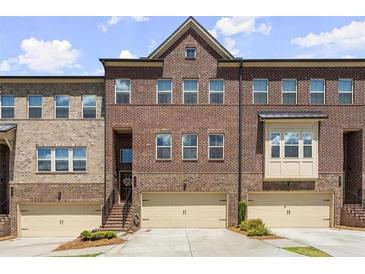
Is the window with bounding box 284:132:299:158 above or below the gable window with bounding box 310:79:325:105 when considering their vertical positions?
below

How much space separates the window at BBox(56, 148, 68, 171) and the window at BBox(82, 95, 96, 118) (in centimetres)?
253

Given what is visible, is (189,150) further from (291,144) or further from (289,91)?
(289,91)

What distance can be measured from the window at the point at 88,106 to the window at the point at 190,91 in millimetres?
5843

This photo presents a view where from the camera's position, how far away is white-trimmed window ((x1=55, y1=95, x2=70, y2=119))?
22453 mm

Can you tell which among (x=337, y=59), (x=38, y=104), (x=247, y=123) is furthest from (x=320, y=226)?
(x=38, y=104)

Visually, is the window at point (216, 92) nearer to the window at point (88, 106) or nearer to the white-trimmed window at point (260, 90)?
the white-trimmed window at point (260, 90)

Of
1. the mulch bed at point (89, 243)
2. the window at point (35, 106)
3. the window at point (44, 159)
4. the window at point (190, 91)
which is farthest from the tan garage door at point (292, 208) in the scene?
Result: the window at point (35, 106)

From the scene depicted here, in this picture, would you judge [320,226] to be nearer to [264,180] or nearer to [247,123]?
[264,180]

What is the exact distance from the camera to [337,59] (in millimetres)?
21625

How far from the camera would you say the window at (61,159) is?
864 inches

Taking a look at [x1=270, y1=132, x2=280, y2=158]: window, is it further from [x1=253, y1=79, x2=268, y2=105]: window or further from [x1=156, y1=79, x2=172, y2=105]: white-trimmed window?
[x1=156, y1=79, x2=172, y2=105]: white-trimmed window

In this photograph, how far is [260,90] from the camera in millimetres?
22000

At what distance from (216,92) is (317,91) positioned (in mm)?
6255

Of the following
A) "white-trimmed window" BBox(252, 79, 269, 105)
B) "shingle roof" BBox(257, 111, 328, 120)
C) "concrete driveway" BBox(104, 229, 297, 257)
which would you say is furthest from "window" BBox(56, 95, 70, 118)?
"shingle roof" BBox(257, 111, 328, 120)
